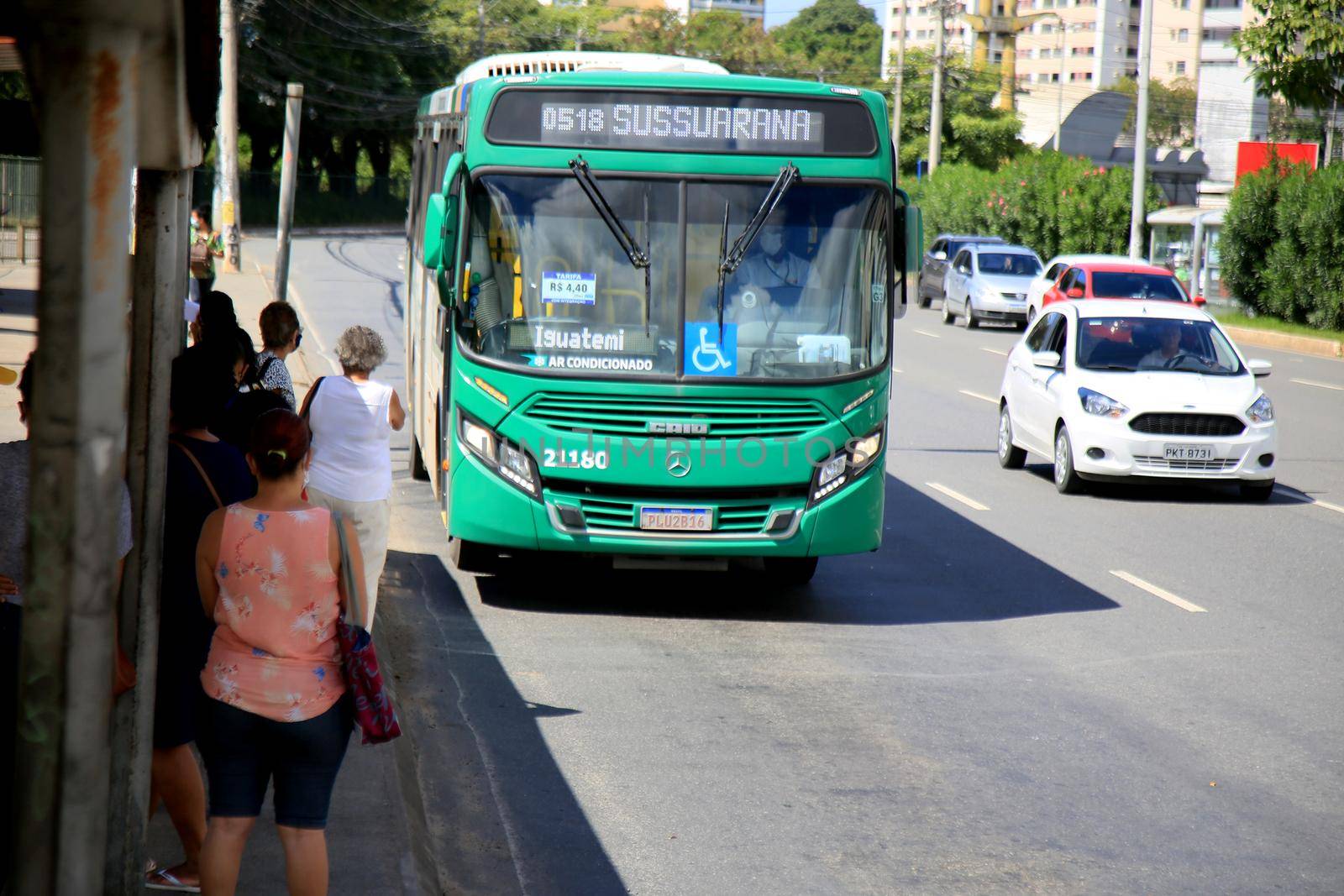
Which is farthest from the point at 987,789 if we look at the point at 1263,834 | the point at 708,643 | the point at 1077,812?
the point at 708,643

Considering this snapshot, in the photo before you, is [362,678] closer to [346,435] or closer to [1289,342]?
[346,435]

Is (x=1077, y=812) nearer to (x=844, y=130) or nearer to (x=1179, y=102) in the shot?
(x=844, y=130)

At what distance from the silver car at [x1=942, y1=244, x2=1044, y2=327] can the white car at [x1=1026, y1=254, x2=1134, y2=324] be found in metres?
1.17

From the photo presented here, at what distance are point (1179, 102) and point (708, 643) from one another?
116 meters

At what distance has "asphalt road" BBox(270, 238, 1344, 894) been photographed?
584 centimetres

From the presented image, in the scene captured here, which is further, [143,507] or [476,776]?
[476,776]

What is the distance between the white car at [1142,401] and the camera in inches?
551

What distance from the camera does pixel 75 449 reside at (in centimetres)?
305

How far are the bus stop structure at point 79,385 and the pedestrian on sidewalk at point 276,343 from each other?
383 centimetres

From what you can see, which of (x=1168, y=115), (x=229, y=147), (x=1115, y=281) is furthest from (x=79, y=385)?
(x=1168, y=115)

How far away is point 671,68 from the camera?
39.1 ft

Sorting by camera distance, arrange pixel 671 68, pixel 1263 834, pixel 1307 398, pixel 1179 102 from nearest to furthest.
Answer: pixel 1263 834
pixel 671 68
pixel 1307 398
pixel 1179 102

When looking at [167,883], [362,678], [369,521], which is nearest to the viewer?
[362,678]

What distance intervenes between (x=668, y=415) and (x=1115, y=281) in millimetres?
19235
